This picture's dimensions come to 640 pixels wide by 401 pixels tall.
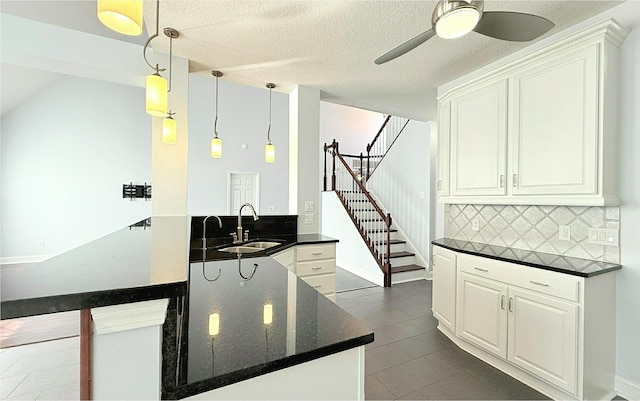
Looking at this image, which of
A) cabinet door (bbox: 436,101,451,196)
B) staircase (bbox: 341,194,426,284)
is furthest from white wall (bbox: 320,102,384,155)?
cabinet door (bbox: 436,101,451,196)

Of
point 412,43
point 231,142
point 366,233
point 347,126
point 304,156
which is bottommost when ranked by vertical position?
point 366,233

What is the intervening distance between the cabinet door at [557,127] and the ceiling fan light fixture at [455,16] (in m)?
1.20

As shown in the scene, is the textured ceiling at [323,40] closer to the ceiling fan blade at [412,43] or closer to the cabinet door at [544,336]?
the ceiling fan blade at [412,43]

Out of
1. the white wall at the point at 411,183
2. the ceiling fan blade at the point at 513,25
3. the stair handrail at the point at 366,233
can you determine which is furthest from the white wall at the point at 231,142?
the ceiling fan blade at the point at 513,25

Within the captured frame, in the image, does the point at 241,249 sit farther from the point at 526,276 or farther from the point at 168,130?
the point at 526,276

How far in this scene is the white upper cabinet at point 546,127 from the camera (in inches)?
77.0

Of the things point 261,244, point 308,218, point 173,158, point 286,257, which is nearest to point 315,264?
point 286,257

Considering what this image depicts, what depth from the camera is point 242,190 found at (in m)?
7.63

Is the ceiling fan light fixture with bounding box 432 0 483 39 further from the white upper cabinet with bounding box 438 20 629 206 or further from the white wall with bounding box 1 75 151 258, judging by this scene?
the white wall with bounding box 1 75 151 258

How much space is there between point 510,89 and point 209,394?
294 cm

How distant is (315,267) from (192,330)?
2.19 meters

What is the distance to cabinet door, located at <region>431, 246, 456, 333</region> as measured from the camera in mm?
2698

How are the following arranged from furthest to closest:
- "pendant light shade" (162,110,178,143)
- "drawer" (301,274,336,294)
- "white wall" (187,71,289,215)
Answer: "white wall" (187,71,289,215), "drawer" (301,274,336,294), "pendant light shade" (162,110,178,143)

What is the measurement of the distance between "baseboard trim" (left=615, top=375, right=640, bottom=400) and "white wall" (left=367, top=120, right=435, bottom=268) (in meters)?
3.04
